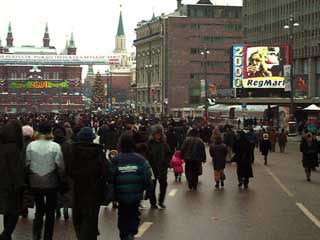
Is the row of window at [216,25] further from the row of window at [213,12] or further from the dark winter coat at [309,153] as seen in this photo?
the dark winter coat at [309,153]

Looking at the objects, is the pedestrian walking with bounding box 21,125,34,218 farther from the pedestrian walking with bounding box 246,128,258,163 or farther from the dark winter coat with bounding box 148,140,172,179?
the pedestrian walking with bounding box 246,128,258,163

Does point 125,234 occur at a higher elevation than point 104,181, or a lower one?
lower

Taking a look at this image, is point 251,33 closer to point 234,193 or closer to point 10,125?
point 234,193

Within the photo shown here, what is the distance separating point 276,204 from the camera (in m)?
17.4

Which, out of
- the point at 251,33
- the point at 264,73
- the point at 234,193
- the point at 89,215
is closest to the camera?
the point at 89,215

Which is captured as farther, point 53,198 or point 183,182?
point 183,182

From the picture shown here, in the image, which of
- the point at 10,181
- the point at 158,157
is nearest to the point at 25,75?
the point at 158,157

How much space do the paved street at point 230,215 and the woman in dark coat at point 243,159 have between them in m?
0.35

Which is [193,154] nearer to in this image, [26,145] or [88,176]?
[26,145]

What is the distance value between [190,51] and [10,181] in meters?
132

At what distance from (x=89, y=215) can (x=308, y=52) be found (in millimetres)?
84966

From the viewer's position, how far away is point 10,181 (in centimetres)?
1055

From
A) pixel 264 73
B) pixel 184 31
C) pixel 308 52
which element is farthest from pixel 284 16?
pixel 184 31

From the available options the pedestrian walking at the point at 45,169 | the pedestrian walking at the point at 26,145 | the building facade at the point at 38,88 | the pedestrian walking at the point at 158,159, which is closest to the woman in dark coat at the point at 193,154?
the pedestrian walking at the point at 158,159
